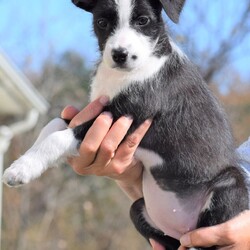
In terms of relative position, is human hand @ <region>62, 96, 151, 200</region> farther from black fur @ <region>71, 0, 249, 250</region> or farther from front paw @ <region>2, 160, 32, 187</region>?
front paw @ <region>2, 160, 32, 187</region>

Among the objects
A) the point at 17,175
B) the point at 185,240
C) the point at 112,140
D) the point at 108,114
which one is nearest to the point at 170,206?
the point at 185,240

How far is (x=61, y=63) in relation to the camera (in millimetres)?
22750

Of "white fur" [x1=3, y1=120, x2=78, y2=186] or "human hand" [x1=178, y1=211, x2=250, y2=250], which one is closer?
"white fur" [x1=3, y1=120, x2=78, y2=186]

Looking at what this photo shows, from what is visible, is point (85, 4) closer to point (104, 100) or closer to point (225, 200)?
point (104, 100)

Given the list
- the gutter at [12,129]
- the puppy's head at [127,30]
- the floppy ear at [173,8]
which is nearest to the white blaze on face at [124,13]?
the puppy's head at [127,30]

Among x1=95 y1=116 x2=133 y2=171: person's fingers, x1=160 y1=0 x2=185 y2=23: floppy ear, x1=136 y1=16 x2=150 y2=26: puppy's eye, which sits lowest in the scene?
x1=95 y1=116 x2=133 y2=171: person's fingers

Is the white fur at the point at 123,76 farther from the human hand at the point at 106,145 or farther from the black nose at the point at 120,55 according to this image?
the black nose at the point at 120,55

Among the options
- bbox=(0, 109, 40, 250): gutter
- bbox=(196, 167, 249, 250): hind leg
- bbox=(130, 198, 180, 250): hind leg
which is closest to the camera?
bbox=(196, 167, 249, 250): hind leg

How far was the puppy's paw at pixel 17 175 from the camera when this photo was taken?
3574mm

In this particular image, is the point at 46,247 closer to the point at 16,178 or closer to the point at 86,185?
the point at 86,185

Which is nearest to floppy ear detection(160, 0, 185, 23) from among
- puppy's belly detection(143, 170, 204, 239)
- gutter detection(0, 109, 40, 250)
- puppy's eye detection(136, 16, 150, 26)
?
puppy's eye detection(136, 16, 150, 26)

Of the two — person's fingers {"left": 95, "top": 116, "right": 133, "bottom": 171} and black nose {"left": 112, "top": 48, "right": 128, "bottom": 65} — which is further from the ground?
black nose {"left": 112, "top": 48, "right": 128, "bottom": 65}

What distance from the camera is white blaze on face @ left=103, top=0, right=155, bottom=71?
3568 millimetres

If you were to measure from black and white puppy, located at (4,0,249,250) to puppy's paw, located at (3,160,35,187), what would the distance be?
0.23 ft
